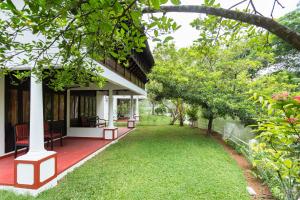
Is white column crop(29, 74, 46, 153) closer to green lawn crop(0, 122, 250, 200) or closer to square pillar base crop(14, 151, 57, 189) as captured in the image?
square pillar base crop(14, 151, 57, 189)

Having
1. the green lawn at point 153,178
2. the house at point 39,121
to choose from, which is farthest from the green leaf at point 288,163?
the house at point 39,121

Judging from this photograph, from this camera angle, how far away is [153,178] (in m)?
5.52

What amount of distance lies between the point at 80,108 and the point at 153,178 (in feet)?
28.8

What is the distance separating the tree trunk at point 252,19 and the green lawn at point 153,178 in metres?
3.68

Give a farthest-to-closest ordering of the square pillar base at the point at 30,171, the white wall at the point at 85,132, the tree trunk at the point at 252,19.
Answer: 1. the white wall at the point at 85,132
2. the square pillar base at the point at 30,171
3. the tree trunk at the point at 252,19

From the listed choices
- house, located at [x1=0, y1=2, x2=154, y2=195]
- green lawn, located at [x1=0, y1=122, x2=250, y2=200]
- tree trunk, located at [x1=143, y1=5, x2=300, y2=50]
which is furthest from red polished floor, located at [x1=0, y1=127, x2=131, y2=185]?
tree trunk, located at [x1=143, y1=5, x2=300, y2=50]

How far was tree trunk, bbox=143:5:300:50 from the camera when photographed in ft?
5.16

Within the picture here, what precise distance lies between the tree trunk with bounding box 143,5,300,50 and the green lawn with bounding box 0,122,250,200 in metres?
3.68

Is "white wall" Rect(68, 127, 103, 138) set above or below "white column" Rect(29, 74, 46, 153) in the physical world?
below

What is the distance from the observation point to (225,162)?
24.0 ft

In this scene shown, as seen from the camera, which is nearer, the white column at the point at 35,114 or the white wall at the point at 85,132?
the white column at the point at 35,114

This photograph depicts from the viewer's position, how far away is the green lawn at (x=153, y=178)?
452 centimetres

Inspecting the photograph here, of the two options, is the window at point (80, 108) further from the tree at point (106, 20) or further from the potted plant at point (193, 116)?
the tree at point (106, 20)

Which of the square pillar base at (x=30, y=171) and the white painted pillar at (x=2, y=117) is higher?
the white painted pillar at (x=2, y=117)
